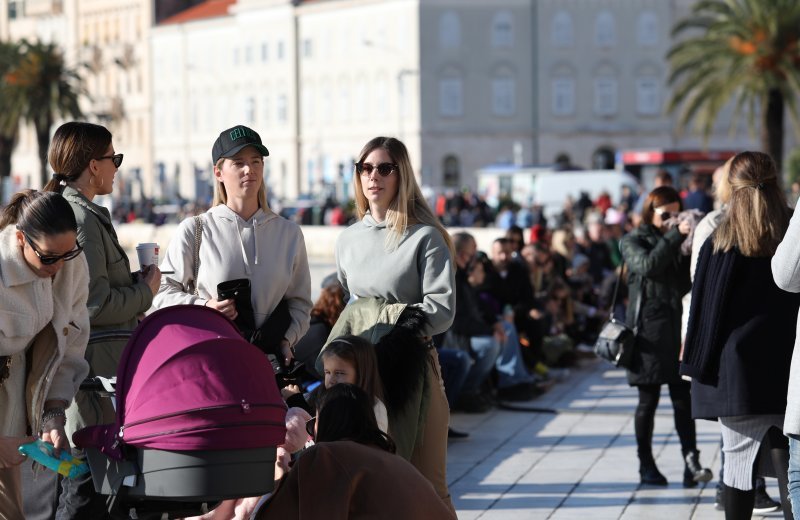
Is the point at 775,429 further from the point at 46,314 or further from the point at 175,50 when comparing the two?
the point at 175,50

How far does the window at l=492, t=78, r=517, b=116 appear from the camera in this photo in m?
93.4

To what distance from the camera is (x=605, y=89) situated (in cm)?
9450

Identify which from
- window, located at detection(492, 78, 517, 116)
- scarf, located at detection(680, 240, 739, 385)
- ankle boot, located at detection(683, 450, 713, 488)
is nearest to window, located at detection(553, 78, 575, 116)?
window, located at detection(492, 78, 517, 116)

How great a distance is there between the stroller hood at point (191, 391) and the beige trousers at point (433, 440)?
5.86 ft

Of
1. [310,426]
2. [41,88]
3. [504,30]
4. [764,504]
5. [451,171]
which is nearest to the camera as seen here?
[310,426]

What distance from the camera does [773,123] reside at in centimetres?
4412

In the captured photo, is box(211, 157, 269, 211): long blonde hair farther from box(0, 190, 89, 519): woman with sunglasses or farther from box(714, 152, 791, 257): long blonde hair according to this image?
box(714, 152, 791, 257): long blonde hair

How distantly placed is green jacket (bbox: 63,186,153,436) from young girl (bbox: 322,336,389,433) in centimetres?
86

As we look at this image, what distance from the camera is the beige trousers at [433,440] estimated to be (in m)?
6.53

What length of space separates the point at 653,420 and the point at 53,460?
5435mm

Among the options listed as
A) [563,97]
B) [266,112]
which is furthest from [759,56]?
[266,112]

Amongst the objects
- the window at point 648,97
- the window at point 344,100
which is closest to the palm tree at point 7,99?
the window at point 344,100

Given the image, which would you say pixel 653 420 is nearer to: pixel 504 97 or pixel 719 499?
pixel 719 499

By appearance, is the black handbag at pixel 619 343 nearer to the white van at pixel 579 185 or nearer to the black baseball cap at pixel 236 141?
the black baseball cap at pixel 236 141
